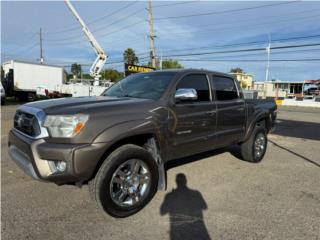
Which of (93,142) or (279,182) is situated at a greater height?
(93,142)

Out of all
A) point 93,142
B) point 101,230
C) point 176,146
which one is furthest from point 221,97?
point 101,230

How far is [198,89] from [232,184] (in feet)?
5.53

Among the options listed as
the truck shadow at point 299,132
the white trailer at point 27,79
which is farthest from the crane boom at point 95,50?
the truck shadow at point 299,132

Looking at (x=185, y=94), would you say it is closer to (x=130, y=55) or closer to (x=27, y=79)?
(x=27, y=79)

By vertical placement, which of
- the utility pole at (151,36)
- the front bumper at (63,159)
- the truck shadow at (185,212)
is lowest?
the truck shadow at (185,212)

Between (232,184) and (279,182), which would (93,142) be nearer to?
(232,184)

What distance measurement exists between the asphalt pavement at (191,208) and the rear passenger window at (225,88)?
1433mm

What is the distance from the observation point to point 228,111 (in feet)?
17.4

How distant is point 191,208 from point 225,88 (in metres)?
2.52

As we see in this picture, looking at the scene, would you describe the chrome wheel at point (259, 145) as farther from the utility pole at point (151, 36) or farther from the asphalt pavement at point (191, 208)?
the utility pole at point (151, 36)

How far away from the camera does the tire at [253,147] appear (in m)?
6.11

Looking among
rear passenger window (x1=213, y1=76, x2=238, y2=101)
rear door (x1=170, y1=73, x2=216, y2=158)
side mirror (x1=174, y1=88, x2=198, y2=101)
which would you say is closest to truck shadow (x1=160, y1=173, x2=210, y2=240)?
rear door (x1=170, y1=73, x2=216, y2=158)

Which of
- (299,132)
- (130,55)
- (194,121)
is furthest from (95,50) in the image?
(130,55)

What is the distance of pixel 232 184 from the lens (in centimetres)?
487
